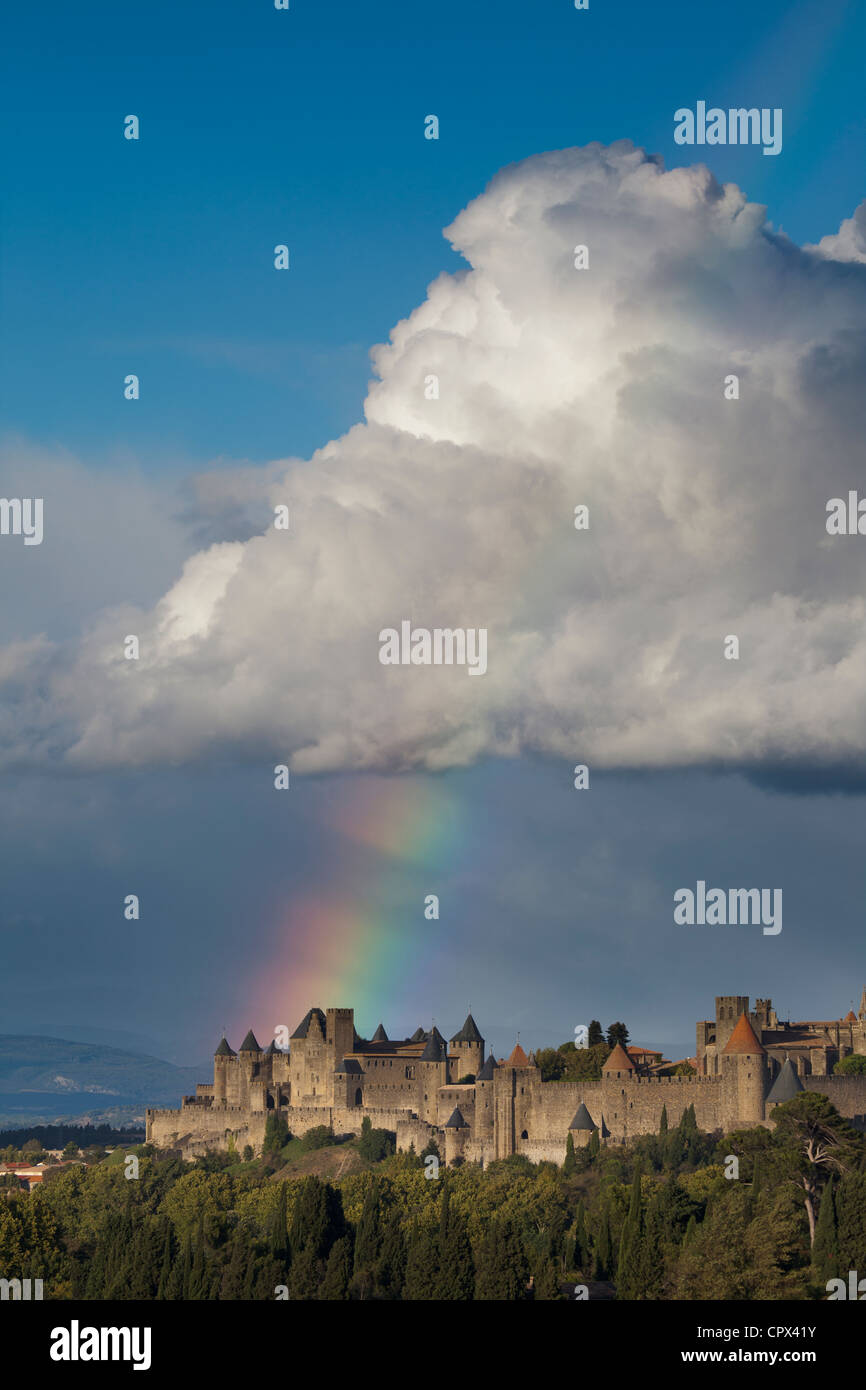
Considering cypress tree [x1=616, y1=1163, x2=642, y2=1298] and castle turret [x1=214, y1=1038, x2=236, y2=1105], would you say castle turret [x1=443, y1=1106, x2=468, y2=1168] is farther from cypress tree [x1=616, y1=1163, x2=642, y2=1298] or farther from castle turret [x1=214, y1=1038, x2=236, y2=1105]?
cypress tree [x1=616, y1=1163, x2=642, y2=1298]

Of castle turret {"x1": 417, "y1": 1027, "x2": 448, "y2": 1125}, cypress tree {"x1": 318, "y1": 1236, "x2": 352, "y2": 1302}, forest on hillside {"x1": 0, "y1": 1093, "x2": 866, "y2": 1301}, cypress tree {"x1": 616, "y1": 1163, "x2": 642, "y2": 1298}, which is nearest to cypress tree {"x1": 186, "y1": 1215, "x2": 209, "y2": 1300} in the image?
forest on hillside {"x1": 0, "y1": 1093, "x2": 866, "y2": 1301}

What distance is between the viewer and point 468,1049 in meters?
138

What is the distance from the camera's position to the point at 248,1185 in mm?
122812

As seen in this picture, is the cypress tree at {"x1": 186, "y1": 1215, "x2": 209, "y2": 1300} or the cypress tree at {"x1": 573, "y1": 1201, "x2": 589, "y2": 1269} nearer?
the cypress tree at {"x1": 186, "y1": 1215, "x2": 209, "y2": 1300}

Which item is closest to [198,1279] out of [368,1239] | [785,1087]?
[368,1239]

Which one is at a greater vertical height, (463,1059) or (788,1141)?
(463,1059)

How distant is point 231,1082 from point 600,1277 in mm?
66779

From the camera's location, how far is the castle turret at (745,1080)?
11616cm

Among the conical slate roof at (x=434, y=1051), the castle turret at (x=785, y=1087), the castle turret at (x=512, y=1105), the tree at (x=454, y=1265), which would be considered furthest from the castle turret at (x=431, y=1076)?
the tree at (x=454, y=1265)

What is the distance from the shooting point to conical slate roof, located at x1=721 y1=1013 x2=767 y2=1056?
117812 mm

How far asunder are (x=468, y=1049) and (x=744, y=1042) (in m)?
25.9

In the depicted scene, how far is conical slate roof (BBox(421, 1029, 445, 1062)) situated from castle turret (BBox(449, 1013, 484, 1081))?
1773 millimetres
